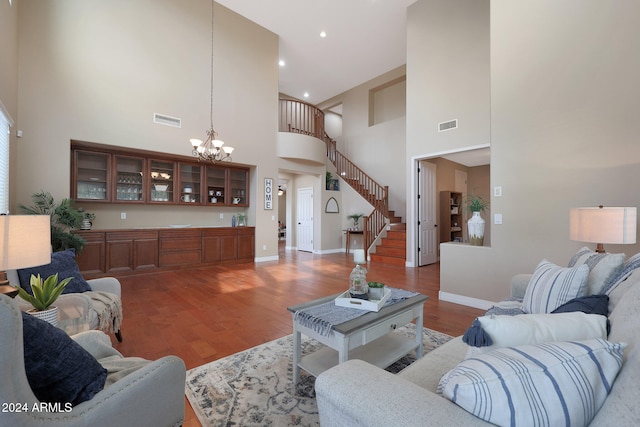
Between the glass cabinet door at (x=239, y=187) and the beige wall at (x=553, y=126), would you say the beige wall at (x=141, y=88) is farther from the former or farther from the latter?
the beige wall at (x=553, y=126)

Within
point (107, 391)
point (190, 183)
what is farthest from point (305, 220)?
point (107, 391)

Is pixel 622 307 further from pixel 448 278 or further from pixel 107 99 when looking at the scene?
pixel 107 99

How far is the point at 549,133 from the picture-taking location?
3002mm

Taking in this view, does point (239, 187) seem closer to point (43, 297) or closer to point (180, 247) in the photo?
point (180, 247)

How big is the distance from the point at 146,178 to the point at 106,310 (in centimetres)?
415

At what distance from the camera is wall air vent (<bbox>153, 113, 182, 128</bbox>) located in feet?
17.3

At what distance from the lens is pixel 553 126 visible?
2.98 m

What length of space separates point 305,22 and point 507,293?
693 centimetres

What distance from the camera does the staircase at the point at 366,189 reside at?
22.2 ft

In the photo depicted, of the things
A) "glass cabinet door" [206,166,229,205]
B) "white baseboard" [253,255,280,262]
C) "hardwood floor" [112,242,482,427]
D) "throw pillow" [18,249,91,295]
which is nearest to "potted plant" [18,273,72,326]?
"throw pillow" [18,249,91,295]

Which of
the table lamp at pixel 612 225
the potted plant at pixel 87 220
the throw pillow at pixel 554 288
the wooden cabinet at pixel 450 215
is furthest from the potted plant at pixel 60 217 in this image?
the wooden cabinet at pixel 450 215

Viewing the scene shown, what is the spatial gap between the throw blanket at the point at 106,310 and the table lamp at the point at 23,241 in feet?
2.39

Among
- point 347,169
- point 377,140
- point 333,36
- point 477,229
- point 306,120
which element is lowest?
point 477,229

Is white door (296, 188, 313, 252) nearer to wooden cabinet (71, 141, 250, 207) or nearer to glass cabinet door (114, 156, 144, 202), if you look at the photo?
wooden cabinet (71, 141, 250, 207)
